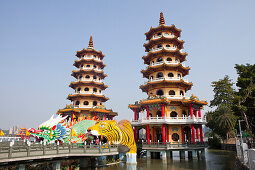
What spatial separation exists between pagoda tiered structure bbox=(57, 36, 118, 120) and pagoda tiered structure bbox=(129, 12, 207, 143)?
268 inches

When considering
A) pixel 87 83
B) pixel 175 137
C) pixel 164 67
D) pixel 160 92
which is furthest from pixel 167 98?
pixel 87 83

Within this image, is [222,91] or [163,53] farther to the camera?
[222,91]

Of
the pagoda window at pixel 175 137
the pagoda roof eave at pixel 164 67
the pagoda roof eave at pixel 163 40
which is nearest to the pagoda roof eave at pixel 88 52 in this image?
the pagoda roof eave at pixel 163 40

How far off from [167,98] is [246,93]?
949cm

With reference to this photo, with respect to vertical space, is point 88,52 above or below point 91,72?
above

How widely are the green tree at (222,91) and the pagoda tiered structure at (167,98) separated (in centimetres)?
1254

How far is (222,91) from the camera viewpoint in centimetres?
3884

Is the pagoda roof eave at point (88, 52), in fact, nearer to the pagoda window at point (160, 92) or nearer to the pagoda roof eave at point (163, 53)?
the pagoda roof eave at point (163, 53)

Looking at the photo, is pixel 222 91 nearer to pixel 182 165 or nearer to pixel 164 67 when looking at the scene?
pixel 164 67

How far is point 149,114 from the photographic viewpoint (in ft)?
92.4

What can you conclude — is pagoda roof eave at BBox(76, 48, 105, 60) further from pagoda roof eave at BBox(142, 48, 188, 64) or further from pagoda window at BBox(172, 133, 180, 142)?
pagoda window at BBox(172, 133, 180, 142)

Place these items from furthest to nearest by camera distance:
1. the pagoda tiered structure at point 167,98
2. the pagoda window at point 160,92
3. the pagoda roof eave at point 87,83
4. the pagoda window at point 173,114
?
1. the pagoda roof eave at point 87,83
2. the pagoda window at point 160,92
3. the pagoda window at point 173,114
4. the pagoda tiered structure at point 167,98

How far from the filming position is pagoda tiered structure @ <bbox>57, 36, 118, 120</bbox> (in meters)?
32.5

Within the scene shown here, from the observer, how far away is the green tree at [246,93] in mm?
19688
